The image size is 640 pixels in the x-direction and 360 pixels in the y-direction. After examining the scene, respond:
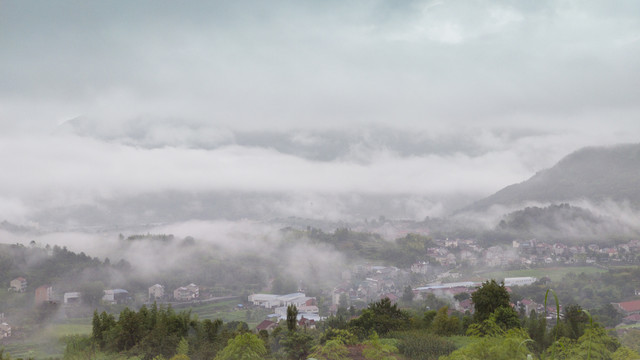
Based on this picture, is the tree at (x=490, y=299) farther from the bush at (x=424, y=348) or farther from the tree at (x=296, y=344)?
the tree at (x=296, y=344)

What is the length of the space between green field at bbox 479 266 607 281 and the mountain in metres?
45.6

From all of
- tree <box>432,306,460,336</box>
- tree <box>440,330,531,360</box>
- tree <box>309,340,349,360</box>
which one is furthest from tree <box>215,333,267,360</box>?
tree <box>432,306,460,336</box>

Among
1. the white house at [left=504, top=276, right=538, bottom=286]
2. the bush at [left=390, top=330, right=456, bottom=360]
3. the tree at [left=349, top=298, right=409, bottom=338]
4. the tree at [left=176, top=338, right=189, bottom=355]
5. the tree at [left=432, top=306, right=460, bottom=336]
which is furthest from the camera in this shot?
the white house at [left=504, top=276, right=538, bottom=286]

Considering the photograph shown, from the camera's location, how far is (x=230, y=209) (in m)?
157

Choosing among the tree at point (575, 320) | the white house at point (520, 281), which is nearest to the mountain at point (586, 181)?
the white house at point (520, 281)

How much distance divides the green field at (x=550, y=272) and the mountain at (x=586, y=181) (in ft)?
150

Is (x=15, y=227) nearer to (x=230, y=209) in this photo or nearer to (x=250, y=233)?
(x=250, y=233)

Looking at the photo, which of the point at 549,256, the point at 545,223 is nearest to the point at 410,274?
the point at 549,256

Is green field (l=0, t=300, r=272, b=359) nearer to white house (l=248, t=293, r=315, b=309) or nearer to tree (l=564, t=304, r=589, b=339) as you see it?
white house (l=248, t=293, r=315, b=309)

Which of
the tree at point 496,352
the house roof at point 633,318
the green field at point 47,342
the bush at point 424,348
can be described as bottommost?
the house roof at point 633,318

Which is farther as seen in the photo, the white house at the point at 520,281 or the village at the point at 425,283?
the white house at the point at 520,281

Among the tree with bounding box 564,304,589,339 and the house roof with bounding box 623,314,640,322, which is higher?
the tree with bounding box 564,304,589,339

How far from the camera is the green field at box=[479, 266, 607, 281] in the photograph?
61344mm

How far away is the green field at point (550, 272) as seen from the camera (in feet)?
201
